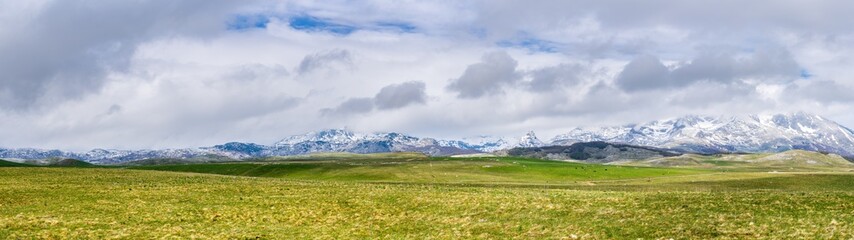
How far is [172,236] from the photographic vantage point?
109 ft

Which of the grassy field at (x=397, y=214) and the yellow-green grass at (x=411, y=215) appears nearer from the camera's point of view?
the yellow-green grass at (x=411, y=215)

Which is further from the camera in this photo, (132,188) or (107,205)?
(132,188)

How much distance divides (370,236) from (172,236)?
9997mm

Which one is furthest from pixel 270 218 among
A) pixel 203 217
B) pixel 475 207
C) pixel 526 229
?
pixel 526 229

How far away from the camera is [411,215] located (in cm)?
3997

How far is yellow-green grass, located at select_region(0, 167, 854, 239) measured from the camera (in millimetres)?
31188

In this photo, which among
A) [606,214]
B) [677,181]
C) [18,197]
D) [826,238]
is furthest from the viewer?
[677,181]

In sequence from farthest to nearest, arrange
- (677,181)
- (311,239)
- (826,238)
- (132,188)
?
(677,181) < (132,188) < (311,239) < (826,238)

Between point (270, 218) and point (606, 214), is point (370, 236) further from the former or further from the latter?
point (606, 214)

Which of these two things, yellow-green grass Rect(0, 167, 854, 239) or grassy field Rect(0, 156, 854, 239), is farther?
grassy field Rect(0, 156, 854, 239)

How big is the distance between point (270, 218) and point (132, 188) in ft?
77.7

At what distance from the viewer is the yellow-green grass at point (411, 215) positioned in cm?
3119

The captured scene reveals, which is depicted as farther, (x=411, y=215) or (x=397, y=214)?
(x=397, y=214)

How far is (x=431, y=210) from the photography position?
1629 inches
